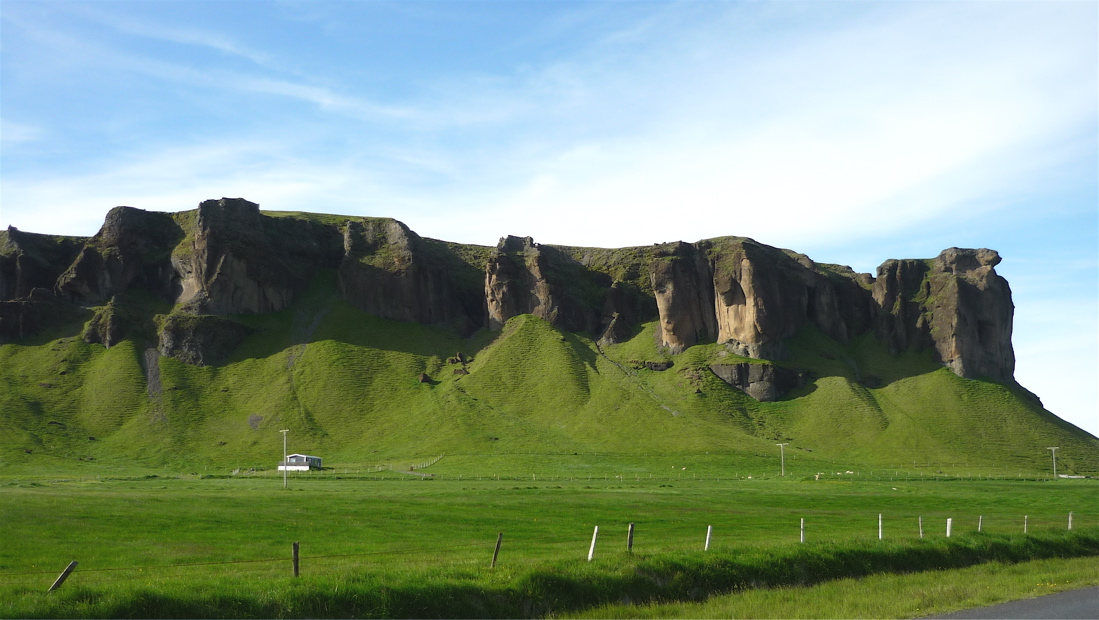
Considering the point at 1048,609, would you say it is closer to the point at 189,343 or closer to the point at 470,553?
the point at 470,553

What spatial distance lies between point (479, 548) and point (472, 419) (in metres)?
130

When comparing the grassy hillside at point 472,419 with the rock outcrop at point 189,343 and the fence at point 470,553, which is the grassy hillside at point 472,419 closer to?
the rock outcrop at point 189,343

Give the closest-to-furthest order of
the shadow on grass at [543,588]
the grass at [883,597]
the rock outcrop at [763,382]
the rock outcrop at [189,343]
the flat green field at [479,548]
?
the shadow on grass at [543,588] → the flat green field at [479,548] → the grass at [883,597] → the rock outcrop at [189,343] → the rock outcrop at [763,382]

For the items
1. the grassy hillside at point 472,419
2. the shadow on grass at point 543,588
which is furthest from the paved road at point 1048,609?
the grassy hillside at point 472,419

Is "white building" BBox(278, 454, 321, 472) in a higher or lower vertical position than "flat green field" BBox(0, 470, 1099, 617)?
lower

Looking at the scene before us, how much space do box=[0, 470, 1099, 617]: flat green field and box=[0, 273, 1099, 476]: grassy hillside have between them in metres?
70.1

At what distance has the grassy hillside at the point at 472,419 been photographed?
155 metres

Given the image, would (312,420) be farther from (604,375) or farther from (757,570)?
(757,570)

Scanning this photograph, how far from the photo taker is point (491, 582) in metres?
29.8

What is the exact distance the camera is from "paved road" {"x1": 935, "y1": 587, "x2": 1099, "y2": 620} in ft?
91.9

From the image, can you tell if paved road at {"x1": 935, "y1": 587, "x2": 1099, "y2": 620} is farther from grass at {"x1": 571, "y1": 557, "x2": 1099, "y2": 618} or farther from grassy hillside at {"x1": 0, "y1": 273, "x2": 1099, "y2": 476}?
grassy hillside at {"x1": 0, "y1": 273, "x2": 1099, "y2": 476}

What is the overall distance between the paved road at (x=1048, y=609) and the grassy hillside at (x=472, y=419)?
110198 mm

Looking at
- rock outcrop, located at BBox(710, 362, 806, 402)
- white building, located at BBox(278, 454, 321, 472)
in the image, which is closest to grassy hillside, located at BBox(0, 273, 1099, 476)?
rock outcrop, located at BBox(710, 362, 806, 402)

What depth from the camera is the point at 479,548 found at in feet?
150
